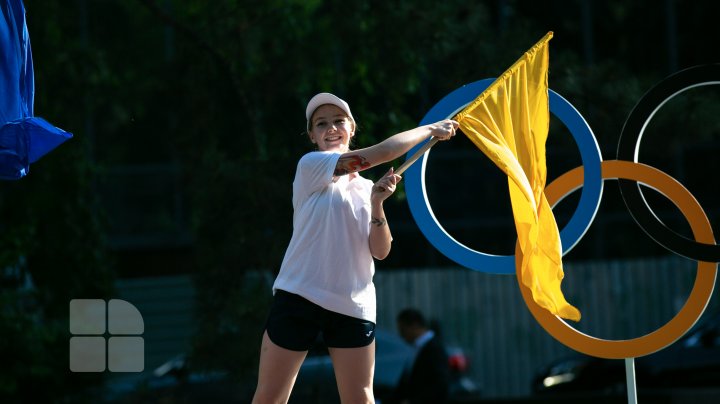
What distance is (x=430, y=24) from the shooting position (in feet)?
32.4

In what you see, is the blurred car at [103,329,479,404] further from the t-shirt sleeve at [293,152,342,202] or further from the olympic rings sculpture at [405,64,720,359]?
the t-shirt sleeve at [293,152,342,202]

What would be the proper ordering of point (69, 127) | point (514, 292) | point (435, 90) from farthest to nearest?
1. point (514, 292)
2. point (435, 90)
3. point (69, 127)

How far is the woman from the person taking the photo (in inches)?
189

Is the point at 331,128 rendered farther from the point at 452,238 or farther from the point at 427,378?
the point at 427,378

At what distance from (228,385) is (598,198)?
5148mm

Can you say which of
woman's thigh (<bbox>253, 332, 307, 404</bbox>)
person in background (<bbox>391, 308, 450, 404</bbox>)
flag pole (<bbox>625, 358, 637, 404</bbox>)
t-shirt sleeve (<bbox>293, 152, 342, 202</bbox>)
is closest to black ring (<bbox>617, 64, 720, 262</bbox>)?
flag pole (<bbox>625, 358, 637, 404</bbox>)

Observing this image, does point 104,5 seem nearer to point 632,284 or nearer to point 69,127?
point 69,127

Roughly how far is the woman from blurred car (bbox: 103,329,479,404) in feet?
16.7

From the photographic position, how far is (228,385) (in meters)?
10.0

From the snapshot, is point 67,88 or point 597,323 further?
point 597,323

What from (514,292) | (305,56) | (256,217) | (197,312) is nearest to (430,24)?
(305,56)

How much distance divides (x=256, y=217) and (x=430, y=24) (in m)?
2.13

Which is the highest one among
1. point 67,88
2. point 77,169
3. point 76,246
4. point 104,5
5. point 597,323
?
point 104,5

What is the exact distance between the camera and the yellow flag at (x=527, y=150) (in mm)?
5293
